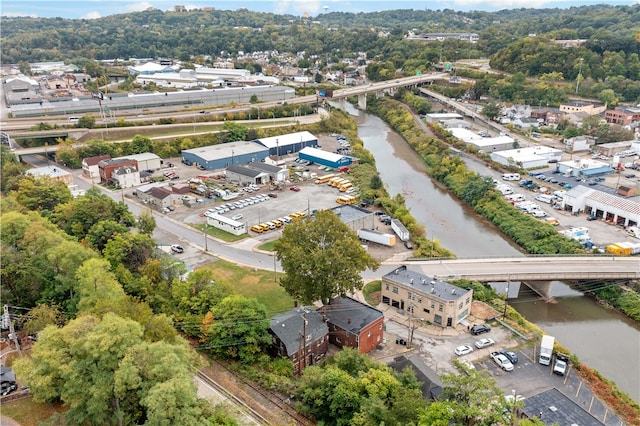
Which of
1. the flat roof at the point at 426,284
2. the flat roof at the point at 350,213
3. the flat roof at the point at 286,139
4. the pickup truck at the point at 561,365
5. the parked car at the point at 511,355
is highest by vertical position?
the flat roof at the point at 286,139

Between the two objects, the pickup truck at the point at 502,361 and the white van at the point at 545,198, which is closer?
the pickup truck at the point at 502,361

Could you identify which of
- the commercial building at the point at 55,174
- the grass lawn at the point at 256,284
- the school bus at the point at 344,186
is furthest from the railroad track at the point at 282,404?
the commercial building at the point at 55,174

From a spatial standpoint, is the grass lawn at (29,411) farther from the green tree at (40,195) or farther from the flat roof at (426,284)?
the green tree at (40,195)

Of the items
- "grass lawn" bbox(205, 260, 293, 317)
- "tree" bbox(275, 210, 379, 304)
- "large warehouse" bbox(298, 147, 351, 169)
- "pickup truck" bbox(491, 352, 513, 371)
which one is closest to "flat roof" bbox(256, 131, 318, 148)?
"large warehouse" bbox(298, 147, 351, 169)

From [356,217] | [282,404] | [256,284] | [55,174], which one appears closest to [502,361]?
[282,404]

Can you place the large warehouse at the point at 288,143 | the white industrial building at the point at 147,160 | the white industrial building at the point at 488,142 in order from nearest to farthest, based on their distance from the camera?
the white industrial building at the point at 147,160
the large warehouse at the point at 288,143
the white industrial building at the point at 488,142

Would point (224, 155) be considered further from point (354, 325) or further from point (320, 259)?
point (354, 325)

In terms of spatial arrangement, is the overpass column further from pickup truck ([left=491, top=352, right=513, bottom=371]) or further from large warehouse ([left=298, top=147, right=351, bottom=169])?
pickup truck ([left=491, top=352, right=513, bottom=371])

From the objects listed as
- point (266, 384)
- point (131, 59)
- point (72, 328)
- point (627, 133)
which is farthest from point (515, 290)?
point (131, 59)
